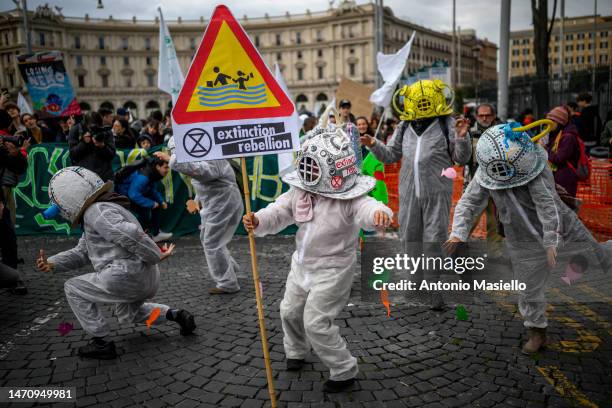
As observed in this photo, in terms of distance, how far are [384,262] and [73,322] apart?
3.25m

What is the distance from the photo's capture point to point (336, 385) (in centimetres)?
317

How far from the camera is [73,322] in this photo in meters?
4.65

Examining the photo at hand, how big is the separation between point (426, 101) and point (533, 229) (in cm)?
160

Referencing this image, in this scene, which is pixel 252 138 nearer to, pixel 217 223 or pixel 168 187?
pixel 217 223

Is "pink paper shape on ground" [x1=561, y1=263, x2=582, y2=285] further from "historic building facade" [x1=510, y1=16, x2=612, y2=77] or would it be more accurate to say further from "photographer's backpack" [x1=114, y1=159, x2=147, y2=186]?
"historic building facade" [x1=510, y1=16, x2=612, y2=77]

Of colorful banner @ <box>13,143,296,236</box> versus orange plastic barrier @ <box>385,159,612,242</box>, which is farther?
colorful banner @ <box>13,143,296,236</box>

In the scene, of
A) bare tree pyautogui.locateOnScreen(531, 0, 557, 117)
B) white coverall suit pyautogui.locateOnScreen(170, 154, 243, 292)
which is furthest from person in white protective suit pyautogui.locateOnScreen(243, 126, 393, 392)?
bare tree pyautogui.locateOnScreen(531, 0, 557, 117)

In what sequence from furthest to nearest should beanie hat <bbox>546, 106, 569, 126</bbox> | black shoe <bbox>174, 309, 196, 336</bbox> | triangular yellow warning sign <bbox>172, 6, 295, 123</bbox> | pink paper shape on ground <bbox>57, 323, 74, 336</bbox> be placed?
1. beanie hat <bbox>546, 106, 569, 126</bbox>
2. pink paper shape on ground <bbox>57, 323, 74, 336</bbox>
3. black shoe <bbox>174, 309, 196, 336</bbox>
4. triangular yellow warning sign <bbox>172, 6, 295, 123</bbox>

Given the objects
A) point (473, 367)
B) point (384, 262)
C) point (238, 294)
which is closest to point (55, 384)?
point (238, 294)

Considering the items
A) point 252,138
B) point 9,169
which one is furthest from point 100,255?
point 9,169

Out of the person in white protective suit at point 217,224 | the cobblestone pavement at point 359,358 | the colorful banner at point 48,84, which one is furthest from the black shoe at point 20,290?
the colorful banner at point 48,84

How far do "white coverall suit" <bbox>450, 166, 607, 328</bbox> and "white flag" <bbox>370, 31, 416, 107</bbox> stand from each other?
3230mm

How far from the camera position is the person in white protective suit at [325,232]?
10.3 feet

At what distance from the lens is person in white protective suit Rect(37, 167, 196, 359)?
3.76 m
